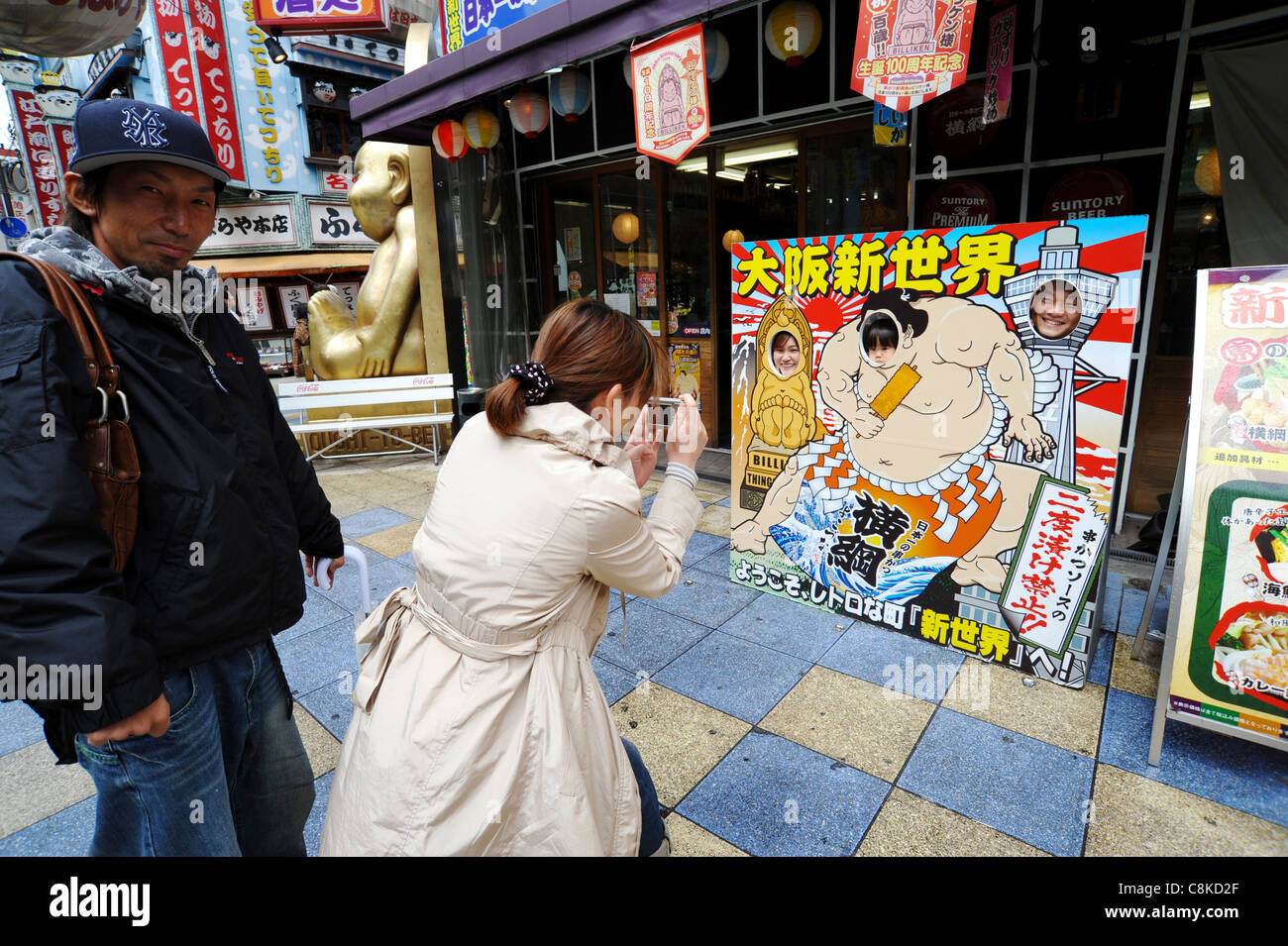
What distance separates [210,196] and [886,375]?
9.91 ft

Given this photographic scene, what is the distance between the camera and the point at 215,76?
49.6 ft

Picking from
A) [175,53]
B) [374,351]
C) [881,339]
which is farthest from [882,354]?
[175,53]

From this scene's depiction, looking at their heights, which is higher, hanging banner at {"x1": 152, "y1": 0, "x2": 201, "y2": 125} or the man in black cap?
hanging banner at {"x1": 152, "y1": 0, "x2": 201, "y2": 125}

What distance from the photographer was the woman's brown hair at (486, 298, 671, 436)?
1550 millimetres

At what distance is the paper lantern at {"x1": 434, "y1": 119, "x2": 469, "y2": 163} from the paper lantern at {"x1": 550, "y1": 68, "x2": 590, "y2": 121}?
133 cm

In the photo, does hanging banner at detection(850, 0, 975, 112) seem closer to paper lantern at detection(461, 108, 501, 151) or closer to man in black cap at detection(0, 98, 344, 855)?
man in black cap at detection(0, 98, 344, 855)

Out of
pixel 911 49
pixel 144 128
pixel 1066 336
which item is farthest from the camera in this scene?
pixel 911 49

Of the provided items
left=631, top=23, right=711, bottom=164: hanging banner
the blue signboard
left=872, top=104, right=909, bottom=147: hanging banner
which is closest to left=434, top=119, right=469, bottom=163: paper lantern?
the blue signboard

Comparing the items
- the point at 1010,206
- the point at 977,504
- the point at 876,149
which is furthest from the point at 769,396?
the point at 876,149

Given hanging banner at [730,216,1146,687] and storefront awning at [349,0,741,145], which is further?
storefront awning at [349,0,741,145]

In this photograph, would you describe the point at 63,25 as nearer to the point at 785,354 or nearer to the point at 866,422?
the point at 785,354

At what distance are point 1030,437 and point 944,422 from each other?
0.39 meters

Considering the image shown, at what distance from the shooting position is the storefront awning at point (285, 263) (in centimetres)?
1689

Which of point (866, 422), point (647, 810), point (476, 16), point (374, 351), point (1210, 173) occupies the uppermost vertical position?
point (476, 16)
